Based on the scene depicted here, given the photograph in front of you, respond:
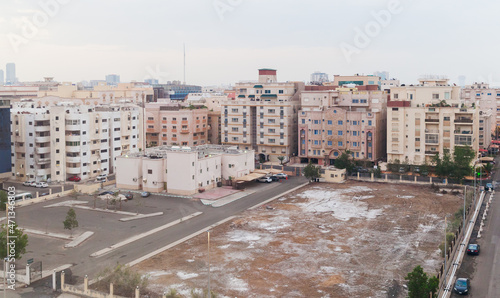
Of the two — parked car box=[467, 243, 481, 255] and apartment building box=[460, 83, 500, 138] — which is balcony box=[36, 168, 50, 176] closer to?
parked car box=[467, 243, 481, 255]

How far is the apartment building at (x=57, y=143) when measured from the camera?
47062 millimetres

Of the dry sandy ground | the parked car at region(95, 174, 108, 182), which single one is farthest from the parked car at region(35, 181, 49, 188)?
the dry sandy ground

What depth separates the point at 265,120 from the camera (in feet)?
196

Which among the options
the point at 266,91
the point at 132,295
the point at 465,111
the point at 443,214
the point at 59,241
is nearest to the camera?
the point at 132,295

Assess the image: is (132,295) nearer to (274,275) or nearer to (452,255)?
(274,275)

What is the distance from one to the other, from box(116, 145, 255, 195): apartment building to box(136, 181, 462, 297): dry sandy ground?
7.55m

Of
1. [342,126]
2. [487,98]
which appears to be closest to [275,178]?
[342,126]

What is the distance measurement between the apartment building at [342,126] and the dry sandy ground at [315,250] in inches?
582

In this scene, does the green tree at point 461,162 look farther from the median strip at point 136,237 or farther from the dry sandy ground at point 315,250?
the median strip at point 136,237

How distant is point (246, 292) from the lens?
2109cm

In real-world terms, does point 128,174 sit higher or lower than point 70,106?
lower

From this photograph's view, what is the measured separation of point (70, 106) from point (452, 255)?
128 ft

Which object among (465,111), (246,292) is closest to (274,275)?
(246,292)

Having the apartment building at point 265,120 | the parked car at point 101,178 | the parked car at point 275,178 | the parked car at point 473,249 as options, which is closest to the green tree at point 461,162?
the parked car at point 275,178
